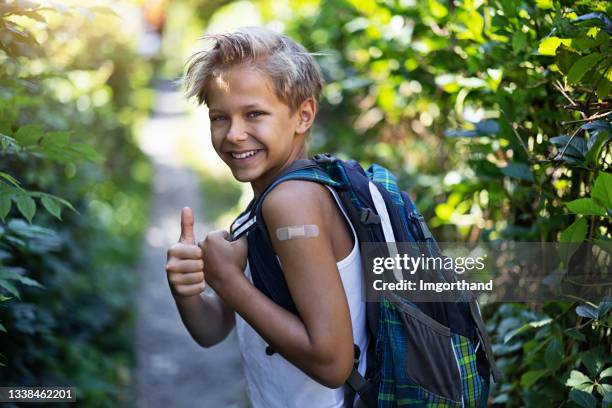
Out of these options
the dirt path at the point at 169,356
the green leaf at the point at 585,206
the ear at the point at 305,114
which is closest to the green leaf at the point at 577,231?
the green leaf at the point at 585,206

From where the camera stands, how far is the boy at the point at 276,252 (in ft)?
5.59

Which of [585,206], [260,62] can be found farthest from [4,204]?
[585,206]

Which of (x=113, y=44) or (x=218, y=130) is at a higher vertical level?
(x=113, y=44)

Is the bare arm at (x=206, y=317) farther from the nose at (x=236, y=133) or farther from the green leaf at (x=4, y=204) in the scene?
the green leaf at (x=4, y=204)

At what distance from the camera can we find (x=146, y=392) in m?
4.71

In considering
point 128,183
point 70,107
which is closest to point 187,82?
point 70,107

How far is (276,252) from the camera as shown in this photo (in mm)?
1747

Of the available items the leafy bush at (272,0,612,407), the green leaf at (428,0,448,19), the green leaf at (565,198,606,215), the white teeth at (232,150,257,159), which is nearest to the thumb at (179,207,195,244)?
the white teeth at (232,150,257,159)

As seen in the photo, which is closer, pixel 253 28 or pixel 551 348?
pixel 253 28

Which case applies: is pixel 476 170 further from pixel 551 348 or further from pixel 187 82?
pixel 187 82

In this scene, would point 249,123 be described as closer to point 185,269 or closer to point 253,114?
point 253,114

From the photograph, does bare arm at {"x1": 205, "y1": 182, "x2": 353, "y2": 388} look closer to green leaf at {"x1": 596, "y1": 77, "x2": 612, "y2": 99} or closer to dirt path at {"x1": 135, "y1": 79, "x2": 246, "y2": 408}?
green leaf at {"x1": 596, "y1": 77, "x2": 612, "y2": 99}

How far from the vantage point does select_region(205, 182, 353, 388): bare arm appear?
1.69 m

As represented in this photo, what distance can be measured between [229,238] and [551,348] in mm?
1043
